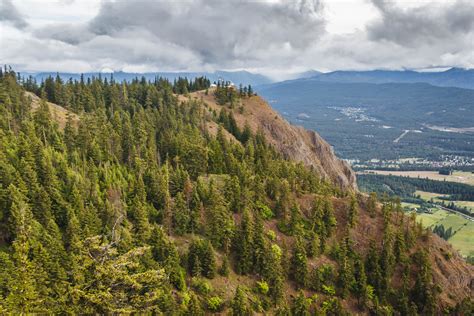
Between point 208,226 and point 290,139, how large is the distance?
311 ft

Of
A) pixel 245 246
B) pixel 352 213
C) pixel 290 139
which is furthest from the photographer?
pixel 290 139

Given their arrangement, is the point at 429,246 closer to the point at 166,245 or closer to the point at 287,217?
the point at 287,217

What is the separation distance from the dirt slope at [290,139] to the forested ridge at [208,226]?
43.4m

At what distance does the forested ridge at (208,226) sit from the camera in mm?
62156

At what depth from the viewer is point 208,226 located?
7675 centimetres

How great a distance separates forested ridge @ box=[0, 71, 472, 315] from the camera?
2447 inches

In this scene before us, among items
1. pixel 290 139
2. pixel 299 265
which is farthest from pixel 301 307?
pixel 290 139

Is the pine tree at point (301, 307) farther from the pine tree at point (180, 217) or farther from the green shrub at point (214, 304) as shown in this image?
the pine tree at point (180, 217)

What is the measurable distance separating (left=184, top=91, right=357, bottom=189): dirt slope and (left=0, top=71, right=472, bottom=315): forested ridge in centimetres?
4339

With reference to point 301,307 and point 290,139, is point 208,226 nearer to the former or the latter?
point 301,307

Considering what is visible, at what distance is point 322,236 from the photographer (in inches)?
3514

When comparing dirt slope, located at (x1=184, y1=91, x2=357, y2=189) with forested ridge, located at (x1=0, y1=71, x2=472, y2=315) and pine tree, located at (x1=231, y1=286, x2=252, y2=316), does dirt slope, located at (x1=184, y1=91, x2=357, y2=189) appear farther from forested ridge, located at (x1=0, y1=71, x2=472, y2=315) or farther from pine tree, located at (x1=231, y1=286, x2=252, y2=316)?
pine tree, located at (x1=231, y1=286, x2=252, y2=316)

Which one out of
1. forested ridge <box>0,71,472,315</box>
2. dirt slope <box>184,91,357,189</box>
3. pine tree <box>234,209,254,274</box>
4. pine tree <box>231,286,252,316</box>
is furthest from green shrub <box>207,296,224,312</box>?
dirt slope <box>184,91,357,189</box>

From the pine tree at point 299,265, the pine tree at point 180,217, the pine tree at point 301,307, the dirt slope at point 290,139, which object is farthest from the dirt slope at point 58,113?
the pine tree at point 301,307
